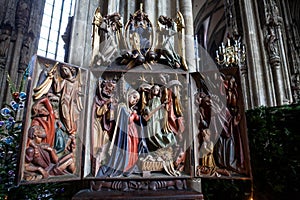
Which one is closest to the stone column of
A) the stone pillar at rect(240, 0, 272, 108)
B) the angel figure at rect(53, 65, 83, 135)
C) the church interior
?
the church interior

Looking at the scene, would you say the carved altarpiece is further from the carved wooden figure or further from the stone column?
the stone column

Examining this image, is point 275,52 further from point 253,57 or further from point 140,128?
point 140,128

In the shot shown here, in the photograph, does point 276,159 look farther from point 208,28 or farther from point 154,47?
point 208,28

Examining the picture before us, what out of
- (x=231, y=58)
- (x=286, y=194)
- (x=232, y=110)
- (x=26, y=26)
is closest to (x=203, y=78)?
(x=232, y=110)

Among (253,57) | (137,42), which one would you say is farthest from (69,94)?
(253,57)

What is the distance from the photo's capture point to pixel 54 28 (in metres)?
10.4

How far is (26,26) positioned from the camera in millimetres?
8891

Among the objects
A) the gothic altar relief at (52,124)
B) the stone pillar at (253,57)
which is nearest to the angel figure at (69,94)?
the gothic altar relief at (52,124)

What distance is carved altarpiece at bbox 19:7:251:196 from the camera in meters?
2.11

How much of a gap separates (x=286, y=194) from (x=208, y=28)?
15882mm

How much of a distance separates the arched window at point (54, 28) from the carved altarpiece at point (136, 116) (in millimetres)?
8196

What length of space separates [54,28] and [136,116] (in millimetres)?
9608

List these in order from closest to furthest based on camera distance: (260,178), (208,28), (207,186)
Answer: (260,178) < (207,186) < (208,28)

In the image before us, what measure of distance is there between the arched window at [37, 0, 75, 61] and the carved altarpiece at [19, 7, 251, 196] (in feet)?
26.9
